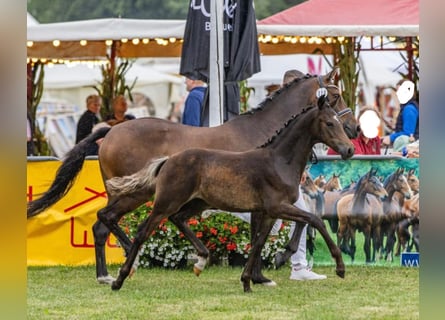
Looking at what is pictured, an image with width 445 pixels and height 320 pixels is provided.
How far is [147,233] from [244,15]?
10.5 feet

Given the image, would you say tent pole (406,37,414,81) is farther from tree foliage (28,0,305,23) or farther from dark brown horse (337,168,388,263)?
tree foliage (28,0,305,23)

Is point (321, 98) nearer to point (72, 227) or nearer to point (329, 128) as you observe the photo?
point (329, 128)

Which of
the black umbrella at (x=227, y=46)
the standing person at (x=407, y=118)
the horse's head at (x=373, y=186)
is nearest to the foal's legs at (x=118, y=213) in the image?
the black umbrella at (x=227, y=46)

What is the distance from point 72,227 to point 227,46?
296cm

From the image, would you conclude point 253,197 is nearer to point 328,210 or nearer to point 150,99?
point 328,210

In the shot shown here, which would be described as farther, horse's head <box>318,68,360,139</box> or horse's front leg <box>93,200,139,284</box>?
horse's front leg <box>93,200,139,284</box>

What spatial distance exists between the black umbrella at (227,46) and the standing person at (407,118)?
3227 millimetres

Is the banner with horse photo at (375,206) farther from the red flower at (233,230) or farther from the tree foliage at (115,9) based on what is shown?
the tree foliage at (115,9)

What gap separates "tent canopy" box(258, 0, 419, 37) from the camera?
13.0 meters

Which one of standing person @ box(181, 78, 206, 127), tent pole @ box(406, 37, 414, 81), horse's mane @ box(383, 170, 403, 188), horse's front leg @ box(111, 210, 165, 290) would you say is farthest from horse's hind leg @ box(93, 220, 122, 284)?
tent pole @ box(406, 37, 414, 81)

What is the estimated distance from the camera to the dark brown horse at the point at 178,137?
9.55 meters

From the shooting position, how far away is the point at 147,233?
8578mm

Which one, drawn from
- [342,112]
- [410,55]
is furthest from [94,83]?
[342,112]
